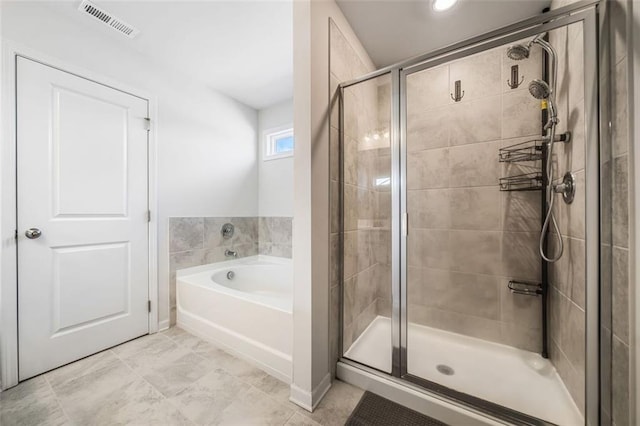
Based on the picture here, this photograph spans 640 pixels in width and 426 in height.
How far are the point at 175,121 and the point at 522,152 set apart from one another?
9.55 feet

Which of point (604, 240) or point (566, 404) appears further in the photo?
point (566, 404)

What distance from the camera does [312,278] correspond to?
1.28 meters

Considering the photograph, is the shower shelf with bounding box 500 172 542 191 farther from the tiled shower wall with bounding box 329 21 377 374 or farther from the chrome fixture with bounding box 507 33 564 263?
the tiled shower wall with bounding box 329 21 377 374

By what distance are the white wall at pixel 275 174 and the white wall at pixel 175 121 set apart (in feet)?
0.29

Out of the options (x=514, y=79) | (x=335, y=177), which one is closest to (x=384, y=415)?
(x=335, y=177)

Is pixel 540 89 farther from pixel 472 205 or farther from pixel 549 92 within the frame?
pixel 472 205

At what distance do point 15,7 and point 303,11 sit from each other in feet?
6.00

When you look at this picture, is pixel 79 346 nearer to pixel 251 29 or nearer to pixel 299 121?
pixel 299 121

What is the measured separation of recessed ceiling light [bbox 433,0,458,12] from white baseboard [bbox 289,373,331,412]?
94.2 inches

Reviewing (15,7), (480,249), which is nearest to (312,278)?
(480,249)

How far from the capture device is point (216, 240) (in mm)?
2637

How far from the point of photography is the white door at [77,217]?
153 centimetres

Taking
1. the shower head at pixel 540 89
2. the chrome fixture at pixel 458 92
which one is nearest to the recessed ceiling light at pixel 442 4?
the chrome fixture at pixel 458 92

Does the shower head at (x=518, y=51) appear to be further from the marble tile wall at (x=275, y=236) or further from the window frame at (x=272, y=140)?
the marble tile wall at (x=275, y=236)
